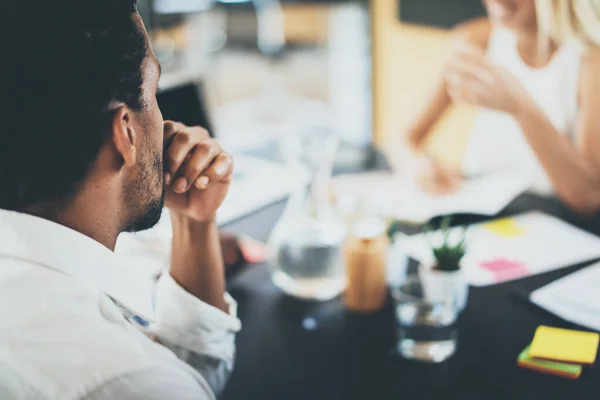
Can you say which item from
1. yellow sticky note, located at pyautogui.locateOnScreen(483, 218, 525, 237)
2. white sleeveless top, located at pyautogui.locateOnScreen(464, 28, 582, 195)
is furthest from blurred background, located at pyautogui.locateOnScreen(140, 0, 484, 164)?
yellow sticky note, located at pyautogui.locateOnScreen(483, 218, 525, 237)

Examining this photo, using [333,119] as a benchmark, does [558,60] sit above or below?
above

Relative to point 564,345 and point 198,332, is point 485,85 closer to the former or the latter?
point 564,345

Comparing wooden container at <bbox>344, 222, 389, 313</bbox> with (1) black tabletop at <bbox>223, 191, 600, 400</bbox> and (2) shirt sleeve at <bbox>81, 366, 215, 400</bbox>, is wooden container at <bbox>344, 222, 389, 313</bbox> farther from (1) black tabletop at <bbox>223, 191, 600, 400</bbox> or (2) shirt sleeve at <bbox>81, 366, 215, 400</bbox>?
(2) shirt sleeve at <bbox>81, 366, 215, 400</bbox>

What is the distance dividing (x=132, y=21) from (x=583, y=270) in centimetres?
89

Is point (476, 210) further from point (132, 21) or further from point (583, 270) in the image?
point (132, 21)

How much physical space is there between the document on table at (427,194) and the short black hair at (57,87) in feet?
2.66

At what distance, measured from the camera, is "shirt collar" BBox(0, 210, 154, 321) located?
2.18 ft

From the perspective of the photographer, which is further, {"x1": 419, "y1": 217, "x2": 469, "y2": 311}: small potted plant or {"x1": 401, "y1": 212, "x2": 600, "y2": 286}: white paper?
{"x1": 401, "y1": 212, "x2": 600, "y2": 286}: white paper

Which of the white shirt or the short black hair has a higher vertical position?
the short black hair

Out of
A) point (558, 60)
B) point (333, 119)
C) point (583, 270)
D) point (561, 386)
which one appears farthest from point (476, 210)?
point (333, 119)

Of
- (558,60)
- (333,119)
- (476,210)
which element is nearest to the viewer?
(476,210)

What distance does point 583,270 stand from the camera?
1.11 m

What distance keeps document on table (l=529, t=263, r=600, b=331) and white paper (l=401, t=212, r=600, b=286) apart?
54 mm

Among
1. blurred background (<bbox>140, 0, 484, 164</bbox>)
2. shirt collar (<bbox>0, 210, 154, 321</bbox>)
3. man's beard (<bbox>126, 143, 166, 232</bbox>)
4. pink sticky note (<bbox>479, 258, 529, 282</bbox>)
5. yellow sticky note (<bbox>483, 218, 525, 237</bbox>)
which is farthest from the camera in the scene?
blurred background (<bbox>140, 0, 484, 164</bbox>)
